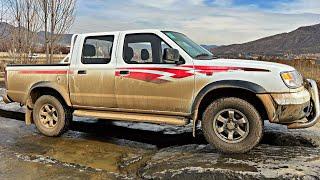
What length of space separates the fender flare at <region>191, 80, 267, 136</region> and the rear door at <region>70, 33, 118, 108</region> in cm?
150

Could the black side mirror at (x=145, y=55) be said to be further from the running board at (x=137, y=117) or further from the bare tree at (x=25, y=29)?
the bare tree at (x=25, y=29)

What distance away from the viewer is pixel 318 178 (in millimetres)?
4547

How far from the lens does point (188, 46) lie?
20.6 ft

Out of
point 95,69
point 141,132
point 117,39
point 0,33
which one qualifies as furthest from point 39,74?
point 0,33

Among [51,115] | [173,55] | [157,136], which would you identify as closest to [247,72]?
[173,55]

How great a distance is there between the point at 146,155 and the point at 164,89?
1.07m

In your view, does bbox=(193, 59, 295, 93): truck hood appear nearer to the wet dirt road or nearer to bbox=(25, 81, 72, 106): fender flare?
the wet dirt road

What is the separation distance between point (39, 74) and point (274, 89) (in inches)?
172

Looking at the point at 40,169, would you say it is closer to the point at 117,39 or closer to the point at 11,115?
the point at 117,39

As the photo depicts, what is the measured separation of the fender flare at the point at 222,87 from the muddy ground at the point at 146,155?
2.24 feet

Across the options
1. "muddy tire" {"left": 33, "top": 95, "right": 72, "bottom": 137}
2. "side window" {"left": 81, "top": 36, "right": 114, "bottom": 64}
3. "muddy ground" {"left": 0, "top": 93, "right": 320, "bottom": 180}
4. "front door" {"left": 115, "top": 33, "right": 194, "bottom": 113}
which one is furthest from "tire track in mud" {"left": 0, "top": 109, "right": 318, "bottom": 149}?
"side window" {"left": 81, "top": 36, "right": 114, "bottom": 64}

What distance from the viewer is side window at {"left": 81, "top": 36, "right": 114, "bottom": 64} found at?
6738 millimetres

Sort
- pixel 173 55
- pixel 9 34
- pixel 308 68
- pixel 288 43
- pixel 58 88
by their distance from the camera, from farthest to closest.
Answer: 1. pixel 288 43
2. pixel 9 34
3. pixel 308 68
4. pixel 58 88
5. pixel 173 55

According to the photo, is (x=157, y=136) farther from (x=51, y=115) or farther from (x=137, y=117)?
(x=51, y=115)
